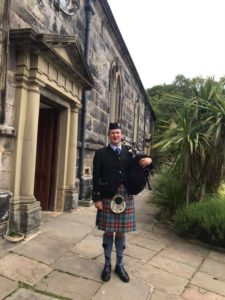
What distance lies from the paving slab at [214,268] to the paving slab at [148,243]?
731 mm

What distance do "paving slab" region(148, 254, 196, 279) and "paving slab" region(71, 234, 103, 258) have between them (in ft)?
2.48

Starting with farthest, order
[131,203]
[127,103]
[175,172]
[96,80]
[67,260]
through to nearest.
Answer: [127,103]
[96,80]
[175,172]
[67,260]
[131,203]

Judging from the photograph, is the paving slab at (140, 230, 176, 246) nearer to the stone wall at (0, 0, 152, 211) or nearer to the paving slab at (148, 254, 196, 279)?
the paving slab at (148, 254, 196, 279)

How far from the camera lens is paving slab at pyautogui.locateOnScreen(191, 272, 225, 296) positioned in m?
3.73

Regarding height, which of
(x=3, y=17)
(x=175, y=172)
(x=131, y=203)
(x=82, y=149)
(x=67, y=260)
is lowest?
(x=67, y=260)

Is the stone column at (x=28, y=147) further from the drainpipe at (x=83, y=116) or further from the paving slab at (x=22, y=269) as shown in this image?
the drainpipe at (x=83, y=116)

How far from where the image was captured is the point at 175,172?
661 centimetres

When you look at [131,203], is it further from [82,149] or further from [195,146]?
[82,149]

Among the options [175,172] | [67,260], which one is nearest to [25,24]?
[67,260]

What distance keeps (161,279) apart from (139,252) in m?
0.90

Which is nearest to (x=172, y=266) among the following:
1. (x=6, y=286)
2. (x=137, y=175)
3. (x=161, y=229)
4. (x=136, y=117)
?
(x=137, y=175)

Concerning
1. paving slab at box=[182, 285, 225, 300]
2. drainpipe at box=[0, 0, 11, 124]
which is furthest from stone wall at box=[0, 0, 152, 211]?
paving slab at box=[182, 285, 225, 300]

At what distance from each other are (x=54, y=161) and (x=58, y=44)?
2444mm

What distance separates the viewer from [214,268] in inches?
175
